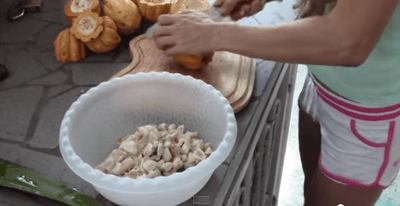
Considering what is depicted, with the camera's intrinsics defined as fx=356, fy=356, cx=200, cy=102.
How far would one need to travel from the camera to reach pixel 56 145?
81 centimetres

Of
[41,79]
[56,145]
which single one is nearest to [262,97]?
[56,145]

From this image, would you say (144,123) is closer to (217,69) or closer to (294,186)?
(217,69)

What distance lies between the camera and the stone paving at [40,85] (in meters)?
0.77

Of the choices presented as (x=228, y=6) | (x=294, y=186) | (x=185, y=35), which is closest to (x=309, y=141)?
(x=228, y=6)

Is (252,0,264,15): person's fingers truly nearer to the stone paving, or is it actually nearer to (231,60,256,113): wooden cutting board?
the stone paving

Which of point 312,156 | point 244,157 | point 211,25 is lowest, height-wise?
point 312,156

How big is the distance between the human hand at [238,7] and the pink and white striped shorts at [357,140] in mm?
294

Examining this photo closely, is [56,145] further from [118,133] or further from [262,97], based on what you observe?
[262,97]

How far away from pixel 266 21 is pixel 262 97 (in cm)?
33

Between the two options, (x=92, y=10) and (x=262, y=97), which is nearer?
(x=262, y=97)

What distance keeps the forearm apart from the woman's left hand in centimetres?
5

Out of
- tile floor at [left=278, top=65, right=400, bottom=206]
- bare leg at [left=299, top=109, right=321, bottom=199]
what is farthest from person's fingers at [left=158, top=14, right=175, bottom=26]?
tile floor at [left=278, top=65, right=400, bottom=206]

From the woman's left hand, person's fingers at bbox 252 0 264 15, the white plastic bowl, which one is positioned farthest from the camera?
person's fingers at bbox 252 0 264 15

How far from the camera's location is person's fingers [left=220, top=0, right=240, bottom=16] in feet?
3.25
